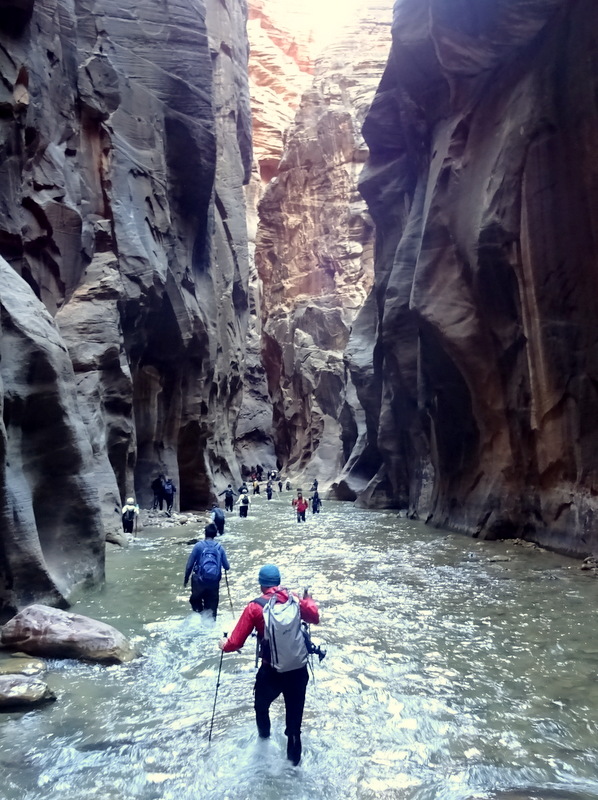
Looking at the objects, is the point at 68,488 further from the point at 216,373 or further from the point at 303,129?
the point at 303,129

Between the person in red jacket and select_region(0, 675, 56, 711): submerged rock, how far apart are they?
222cm

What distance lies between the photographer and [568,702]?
645 centimetres

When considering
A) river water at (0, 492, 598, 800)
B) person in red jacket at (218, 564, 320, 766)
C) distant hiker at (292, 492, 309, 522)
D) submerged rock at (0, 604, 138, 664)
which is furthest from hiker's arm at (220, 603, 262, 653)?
distant hiker at (292, 492, 309, 522)

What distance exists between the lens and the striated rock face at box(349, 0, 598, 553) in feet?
49.1

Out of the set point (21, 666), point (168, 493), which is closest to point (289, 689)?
point (21, 666)

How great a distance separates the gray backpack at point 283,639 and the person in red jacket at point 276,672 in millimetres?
96

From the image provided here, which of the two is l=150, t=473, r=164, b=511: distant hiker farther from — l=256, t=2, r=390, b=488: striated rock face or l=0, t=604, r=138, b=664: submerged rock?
l=256, t=2, r=390, b=488: striated rock face

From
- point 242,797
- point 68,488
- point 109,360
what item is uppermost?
point 109,360

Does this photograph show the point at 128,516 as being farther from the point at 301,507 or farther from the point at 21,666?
the point at 21,666

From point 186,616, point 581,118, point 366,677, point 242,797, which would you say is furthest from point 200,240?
point 242,797

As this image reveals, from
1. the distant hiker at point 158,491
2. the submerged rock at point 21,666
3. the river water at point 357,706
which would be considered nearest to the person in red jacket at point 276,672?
the river water at point 357,706

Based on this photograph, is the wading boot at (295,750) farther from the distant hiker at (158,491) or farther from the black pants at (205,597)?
the distant hiker at (158,491)

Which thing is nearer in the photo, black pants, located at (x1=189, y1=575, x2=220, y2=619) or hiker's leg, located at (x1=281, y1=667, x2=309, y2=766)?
hiker's leg, located at (x1=281, y1=667, x2=309, y2=766)

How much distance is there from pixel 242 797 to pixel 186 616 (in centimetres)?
512
